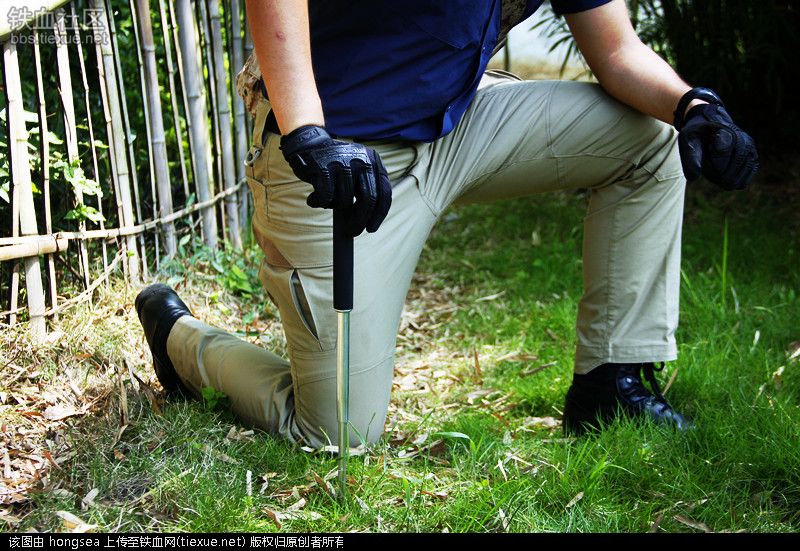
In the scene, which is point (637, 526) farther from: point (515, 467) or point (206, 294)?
point (206, 294)

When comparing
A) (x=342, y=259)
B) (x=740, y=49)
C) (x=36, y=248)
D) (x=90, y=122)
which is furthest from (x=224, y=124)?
(x=740, y=49)

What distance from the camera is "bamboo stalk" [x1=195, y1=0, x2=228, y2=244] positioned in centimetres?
300

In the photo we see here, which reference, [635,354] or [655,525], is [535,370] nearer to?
[635,354]

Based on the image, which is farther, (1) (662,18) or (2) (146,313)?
(1) (662,18)

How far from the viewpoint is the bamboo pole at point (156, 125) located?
104 inches

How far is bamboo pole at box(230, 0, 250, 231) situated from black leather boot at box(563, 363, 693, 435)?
179 centimetres

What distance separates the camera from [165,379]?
2176mm

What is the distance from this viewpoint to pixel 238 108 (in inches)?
130

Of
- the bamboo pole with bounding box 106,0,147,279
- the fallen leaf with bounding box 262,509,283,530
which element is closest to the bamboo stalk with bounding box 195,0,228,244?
the bamboo pole with bounding box 106,0,147,279

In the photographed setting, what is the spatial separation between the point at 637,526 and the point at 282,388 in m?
0.84

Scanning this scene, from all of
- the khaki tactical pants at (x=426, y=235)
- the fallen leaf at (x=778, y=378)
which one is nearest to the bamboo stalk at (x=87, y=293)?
the khaki tactical pants at (x=426, y=235)

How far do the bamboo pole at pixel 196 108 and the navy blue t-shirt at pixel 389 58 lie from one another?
1.20m

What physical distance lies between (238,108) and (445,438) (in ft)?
5.87
